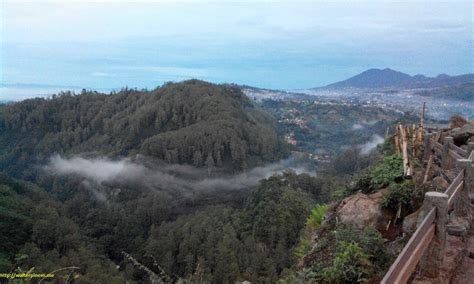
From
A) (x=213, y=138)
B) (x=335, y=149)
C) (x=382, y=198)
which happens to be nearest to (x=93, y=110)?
(x=213, y=138)

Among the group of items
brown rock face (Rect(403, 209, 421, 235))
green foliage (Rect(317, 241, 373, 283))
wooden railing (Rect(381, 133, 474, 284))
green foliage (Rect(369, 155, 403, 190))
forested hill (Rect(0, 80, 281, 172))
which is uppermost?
wooden railing (Rect(381, 133, 474, 284))

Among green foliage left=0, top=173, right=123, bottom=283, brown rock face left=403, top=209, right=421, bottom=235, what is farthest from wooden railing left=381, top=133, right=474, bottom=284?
green foliage left=0, top=173, right=123, bottom=283

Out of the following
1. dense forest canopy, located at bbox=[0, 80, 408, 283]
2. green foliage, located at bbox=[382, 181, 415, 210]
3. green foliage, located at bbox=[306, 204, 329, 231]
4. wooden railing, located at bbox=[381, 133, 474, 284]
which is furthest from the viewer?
dense forest canopy, located at bbox=[0, 80, 408, 283]

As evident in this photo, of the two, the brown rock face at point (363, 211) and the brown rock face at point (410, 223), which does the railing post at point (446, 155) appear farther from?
the brown rock face at point (410, 223)

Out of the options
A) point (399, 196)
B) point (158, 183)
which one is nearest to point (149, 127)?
point (158, 183)

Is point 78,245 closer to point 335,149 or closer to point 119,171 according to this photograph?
point 119,171

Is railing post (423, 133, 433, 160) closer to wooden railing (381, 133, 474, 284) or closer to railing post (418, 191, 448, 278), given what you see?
wooden railing (381, 133, 474, 284)
